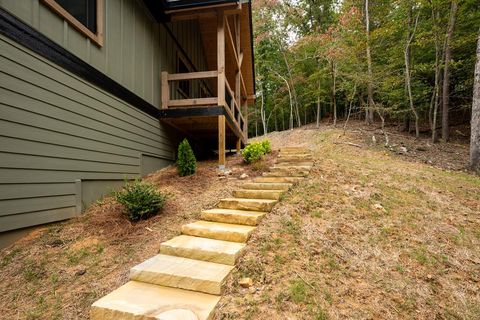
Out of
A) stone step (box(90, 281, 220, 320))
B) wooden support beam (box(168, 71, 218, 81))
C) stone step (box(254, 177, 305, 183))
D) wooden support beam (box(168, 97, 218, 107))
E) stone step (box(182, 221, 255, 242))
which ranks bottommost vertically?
stone step (box(90, 281, 220, 320))

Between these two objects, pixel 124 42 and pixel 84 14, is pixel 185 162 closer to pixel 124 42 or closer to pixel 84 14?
pixel 124 42

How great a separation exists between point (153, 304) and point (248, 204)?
2.19m

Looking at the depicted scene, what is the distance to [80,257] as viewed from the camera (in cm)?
313

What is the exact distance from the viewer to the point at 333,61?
14047 millimetres

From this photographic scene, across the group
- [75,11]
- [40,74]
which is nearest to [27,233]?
[40,74]

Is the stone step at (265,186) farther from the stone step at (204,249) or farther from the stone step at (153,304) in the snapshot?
the stone step at (153,304)

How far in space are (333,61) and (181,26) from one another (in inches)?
358

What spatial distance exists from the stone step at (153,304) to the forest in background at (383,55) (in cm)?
1059

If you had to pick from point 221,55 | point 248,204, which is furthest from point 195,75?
point 248,204

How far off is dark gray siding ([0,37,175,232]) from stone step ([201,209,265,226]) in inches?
86.1

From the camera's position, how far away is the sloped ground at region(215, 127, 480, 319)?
7.59 ft

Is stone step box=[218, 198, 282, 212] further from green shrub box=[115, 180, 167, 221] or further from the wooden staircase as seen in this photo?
green shrub box=[115, 180, 167, 221]

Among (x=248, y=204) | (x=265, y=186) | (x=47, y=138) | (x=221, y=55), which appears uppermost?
(x=221, y=55)

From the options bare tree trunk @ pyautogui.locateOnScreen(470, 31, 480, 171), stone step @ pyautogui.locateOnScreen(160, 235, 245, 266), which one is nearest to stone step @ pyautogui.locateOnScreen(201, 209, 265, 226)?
stone step @ pyautogui.locateOnScreen(160, 235, 245, 266)
